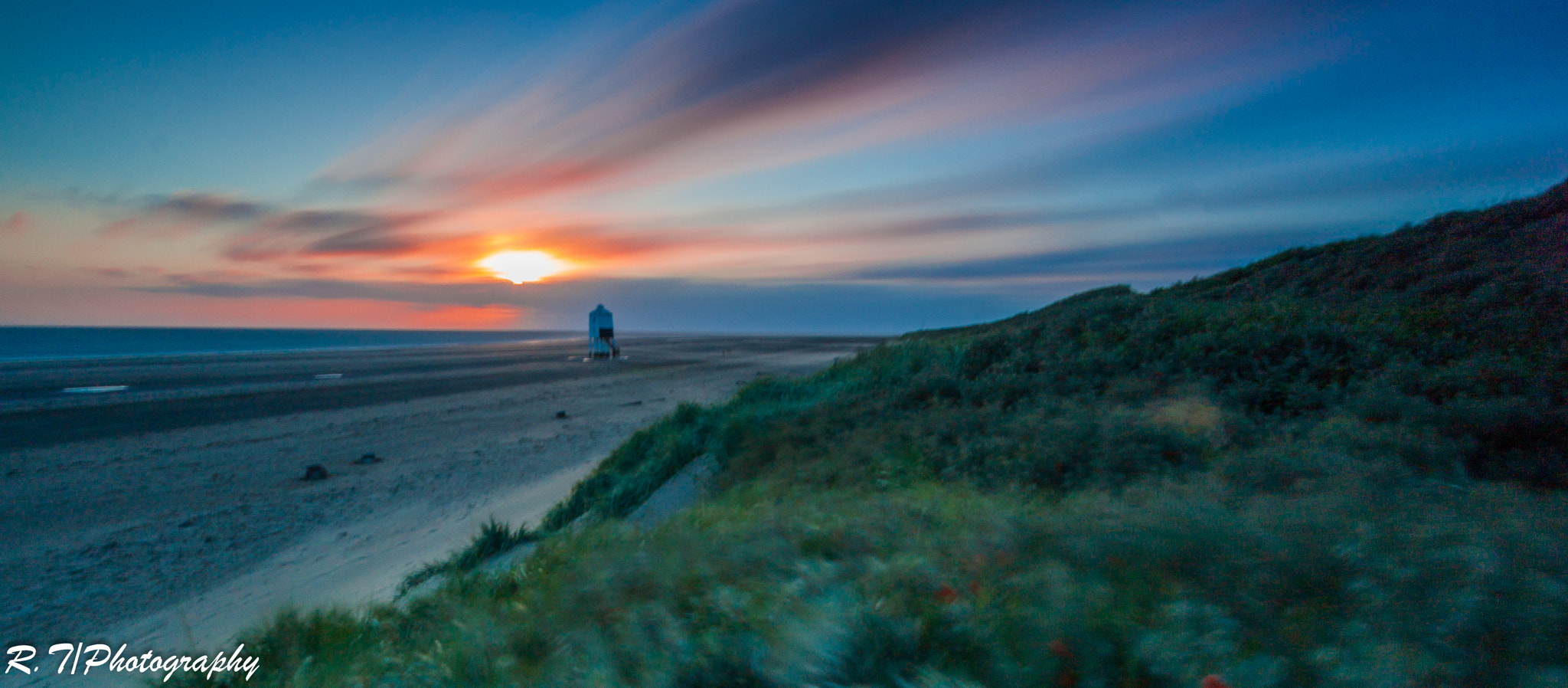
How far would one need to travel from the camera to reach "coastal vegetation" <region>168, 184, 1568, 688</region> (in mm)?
2254

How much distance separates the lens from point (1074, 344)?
9.05m

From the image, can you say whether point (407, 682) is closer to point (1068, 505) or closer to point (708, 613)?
point (708, 613)

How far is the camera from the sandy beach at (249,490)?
21.2 ft

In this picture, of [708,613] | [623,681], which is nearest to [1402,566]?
[708,613]

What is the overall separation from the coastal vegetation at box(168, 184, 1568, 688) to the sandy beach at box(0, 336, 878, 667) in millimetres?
2043

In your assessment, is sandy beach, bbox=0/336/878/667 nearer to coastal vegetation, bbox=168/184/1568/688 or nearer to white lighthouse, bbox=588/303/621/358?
coastal vegetation, bbox=168/184/1568/688

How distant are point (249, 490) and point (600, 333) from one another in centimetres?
3531

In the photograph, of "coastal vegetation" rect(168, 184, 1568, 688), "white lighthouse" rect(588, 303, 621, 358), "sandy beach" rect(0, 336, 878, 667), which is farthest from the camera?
"white lighthouse" rect(588, 303, 621, 358)

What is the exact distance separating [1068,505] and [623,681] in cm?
271

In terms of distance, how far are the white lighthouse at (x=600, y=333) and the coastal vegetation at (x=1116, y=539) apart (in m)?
37.5

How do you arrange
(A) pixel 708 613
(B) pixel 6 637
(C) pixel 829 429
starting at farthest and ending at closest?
(C) pixel 829 429 < (B) pixel 6 637 < (A) pixel 708 613
